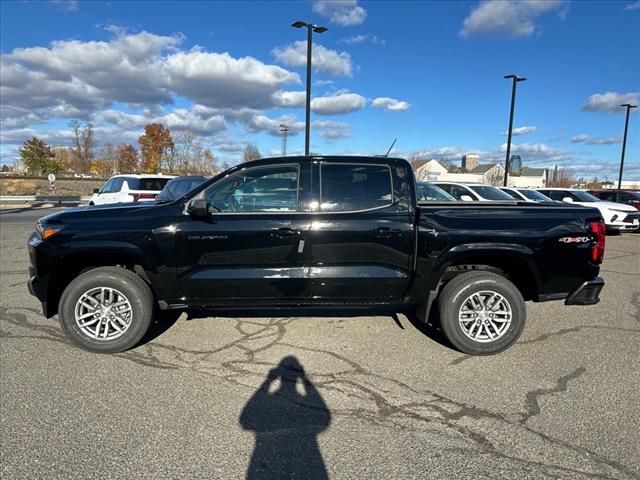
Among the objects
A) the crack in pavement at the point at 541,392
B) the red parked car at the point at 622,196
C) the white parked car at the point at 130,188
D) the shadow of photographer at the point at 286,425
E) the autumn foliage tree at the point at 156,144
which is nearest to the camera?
the shadow of photographer at the point at 286,425

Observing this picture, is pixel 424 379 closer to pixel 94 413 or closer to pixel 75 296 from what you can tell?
pixel 94 413

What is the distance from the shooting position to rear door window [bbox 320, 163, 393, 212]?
4215mm

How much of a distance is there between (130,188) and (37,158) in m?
72.9

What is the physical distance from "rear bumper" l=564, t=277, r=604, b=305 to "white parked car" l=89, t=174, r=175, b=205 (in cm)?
1175

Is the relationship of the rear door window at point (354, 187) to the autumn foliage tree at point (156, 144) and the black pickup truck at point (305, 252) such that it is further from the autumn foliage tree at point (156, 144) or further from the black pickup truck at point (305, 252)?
the autumn foliage tree at point (156, 144)

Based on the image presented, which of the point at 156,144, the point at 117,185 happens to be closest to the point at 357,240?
the point at 117,185

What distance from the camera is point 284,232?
4086 millimetres

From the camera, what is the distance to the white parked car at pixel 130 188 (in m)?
13.2

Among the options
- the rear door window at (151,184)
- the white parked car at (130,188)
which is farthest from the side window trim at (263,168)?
the rear door window at (151,184)

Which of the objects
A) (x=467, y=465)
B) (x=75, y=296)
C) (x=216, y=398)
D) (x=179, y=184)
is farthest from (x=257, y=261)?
(x=179, y=184)

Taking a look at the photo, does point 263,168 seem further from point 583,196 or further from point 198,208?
point 583,196

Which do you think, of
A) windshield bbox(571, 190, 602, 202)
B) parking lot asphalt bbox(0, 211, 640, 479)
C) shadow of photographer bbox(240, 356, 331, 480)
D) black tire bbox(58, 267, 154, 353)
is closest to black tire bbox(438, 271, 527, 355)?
parking lot asphalt bbox(0, 211, 640, 479)

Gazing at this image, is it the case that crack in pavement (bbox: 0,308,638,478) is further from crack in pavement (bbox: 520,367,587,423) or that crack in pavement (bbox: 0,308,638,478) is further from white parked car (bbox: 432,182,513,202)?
white parked car (bbox: 432,182,513,202)

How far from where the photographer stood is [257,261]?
413 cm
